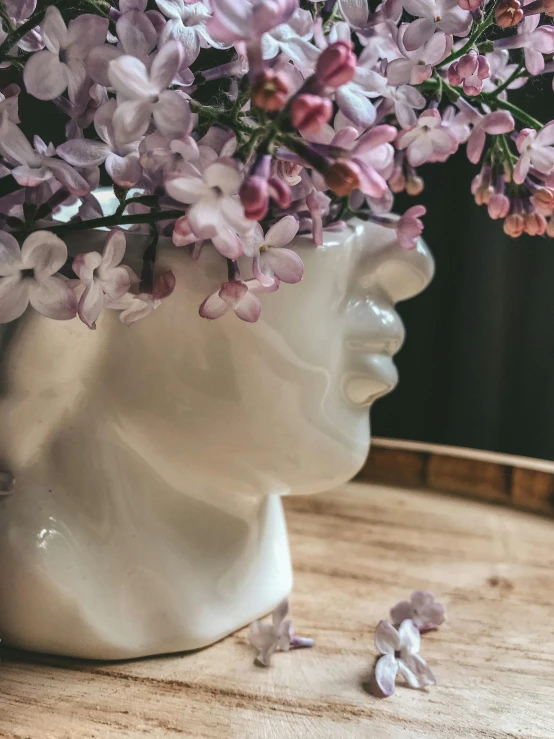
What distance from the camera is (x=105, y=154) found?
1.03 feet

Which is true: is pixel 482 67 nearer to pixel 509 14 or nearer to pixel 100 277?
pixel 509 14

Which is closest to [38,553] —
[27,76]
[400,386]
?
[27,76]

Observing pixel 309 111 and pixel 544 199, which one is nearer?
pixel 309 111

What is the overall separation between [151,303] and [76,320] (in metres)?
0.06

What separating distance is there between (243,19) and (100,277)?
136 mm

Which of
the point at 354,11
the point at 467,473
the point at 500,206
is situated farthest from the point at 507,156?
the point at 467,473

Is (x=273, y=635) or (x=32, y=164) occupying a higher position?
(x=32, y=164)

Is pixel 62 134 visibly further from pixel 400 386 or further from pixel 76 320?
pixel 400 386

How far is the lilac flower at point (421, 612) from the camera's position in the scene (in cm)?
50

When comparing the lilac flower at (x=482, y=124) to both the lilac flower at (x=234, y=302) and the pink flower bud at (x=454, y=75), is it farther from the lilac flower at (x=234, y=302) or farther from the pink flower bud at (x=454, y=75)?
the lilac flower at (x=234, y=302)

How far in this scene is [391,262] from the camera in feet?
1.54

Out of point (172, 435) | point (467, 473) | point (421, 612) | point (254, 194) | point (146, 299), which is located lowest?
point (467, 473)

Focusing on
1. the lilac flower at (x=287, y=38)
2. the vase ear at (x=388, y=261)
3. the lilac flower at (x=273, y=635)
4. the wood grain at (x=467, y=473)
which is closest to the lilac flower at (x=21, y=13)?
the lilac flower at (x=287, y=38)

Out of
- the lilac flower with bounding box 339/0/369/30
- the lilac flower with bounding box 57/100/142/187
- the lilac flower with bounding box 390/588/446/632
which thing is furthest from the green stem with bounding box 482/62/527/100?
the lilac flower with bounding box 390/588/446/632
